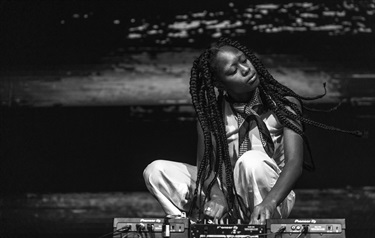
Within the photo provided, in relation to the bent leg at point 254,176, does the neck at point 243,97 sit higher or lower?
higher

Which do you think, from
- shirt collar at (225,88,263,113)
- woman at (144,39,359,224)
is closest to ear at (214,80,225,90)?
woman at (144,39,359,224)

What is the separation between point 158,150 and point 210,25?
2.57 ft

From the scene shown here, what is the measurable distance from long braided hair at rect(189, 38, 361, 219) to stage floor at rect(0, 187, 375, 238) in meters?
0.90

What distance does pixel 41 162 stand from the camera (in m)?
4.22

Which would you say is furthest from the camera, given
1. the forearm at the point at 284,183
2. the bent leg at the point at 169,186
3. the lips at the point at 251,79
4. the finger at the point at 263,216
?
the lips at the point at 251,79

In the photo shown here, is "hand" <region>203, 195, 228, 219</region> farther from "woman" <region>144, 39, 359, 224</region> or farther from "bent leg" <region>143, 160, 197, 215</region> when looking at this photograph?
"bent leg" <region>143, 160, 197, 215</region>

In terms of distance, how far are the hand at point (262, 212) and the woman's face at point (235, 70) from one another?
24.5 inches

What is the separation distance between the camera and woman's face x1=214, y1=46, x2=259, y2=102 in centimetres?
331

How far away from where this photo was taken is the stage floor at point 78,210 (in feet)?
13.4

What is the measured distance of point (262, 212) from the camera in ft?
9.46

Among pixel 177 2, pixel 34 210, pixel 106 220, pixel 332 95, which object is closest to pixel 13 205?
pixel 34 210

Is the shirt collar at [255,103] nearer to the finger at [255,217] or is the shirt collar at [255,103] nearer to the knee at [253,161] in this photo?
the knee at [253,161]

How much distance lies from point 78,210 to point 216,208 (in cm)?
134

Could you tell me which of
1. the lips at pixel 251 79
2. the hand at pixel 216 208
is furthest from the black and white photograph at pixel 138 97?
the hand at pixel 216 208
